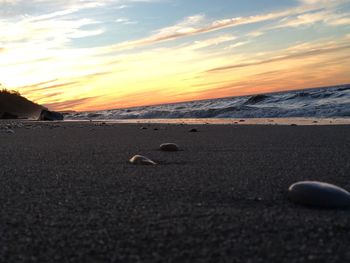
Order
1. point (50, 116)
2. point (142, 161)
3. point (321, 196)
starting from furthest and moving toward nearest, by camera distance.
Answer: point (50, 116), point (142, 161), point (321, 196)

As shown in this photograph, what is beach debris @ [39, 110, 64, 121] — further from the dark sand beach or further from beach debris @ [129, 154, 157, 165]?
beach debris @ [129, 154, 157, 165]

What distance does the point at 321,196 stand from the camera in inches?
81.3

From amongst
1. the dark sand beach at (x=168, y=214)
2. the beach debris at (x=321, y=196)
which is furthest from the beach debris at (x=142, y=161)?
the beach debris at (x=321, y=196)

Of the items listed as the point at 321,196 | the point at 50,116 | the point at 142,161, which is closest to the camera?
the point at 321,196

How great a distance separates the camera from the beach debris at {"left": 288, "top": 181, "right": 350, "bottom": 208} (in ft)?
6.68

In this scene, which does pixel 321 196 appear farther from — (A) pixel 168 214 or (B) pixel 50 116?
(B) pixel 50 116

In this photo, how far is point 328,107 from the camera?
1566 cm

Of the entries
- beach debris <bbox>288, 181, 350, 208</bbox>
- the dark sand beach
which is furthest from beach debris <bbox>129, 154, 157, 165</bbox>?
beach debris <bbox>288, 181, 350, 208</bbox>

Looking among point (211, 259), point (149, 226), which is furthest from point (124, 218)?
point (211, 259)

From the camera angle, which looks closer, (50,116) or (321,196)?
(321,196)

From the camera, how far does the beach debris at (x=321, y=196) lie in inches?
80.2

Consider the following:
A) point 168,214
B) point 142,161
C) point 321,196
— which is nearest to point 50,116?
point 142,161

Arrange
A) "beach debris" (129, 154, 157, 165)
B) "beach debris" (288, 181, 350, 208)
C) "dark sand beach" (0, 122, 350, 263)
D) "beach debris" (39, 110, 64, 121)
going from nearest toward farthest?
1. "dark sand beach" (0, 122, 350, 263)
2. "beach debris" (288, 181, 350, 208)
3. "beach debris" (129, 154, 157, 165)
4. "beach debris" (39, 110, 64, 121)

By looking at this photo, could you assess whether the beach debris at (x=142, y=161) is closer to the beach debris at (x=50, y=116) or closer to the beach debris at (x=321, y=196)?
the beach debris at (x=321, y=196)
